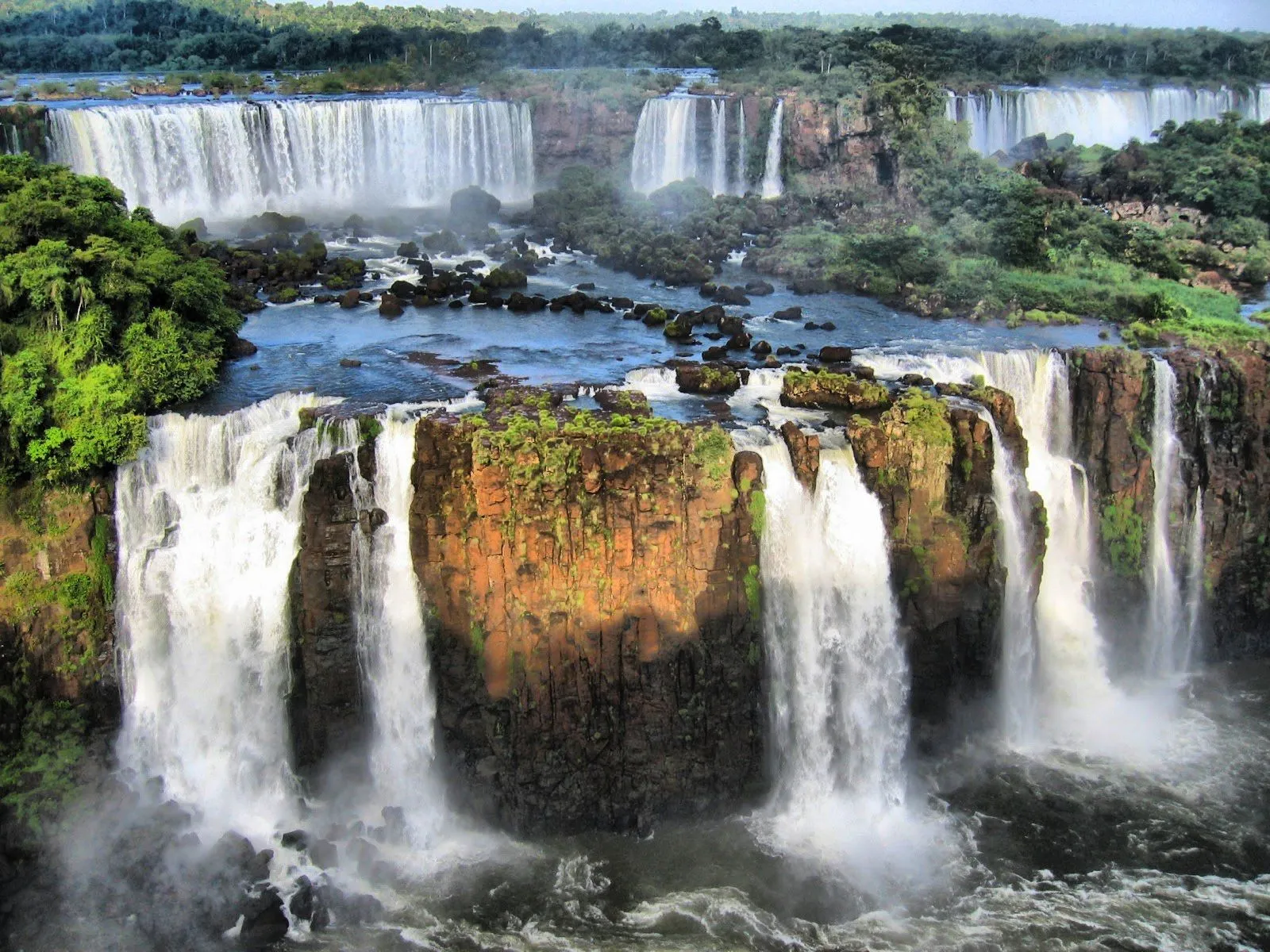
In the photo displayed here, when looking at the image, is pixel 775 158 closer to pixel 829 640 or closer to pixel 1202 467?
pixel 1202 467

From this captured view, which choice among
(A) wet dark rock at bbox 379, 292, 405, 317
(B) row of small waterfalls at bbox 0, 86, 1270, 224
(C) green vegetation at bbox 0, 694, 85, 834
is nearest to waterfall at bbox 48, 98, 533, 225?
(B) row of small waterfalls at bbox 0, 86, 1270, 224

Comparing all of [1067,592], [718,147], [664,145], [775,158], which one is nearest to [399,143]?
[664,145]

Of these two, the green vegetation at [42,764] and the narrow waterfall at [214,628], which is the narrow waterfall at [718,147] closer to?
the narrow waterfall at [214,628]

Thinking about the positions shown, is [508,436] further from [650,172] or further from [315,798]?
[650,172]

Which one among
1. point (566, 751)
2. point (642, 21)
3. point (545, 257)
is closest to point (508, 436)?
point (566, 751)

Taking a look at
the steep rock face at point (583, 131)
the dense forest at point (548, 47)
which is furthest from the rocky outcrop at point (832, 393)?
the dense forest at point (548, 47)

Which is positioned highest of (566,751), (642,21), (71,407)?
(642,21)
